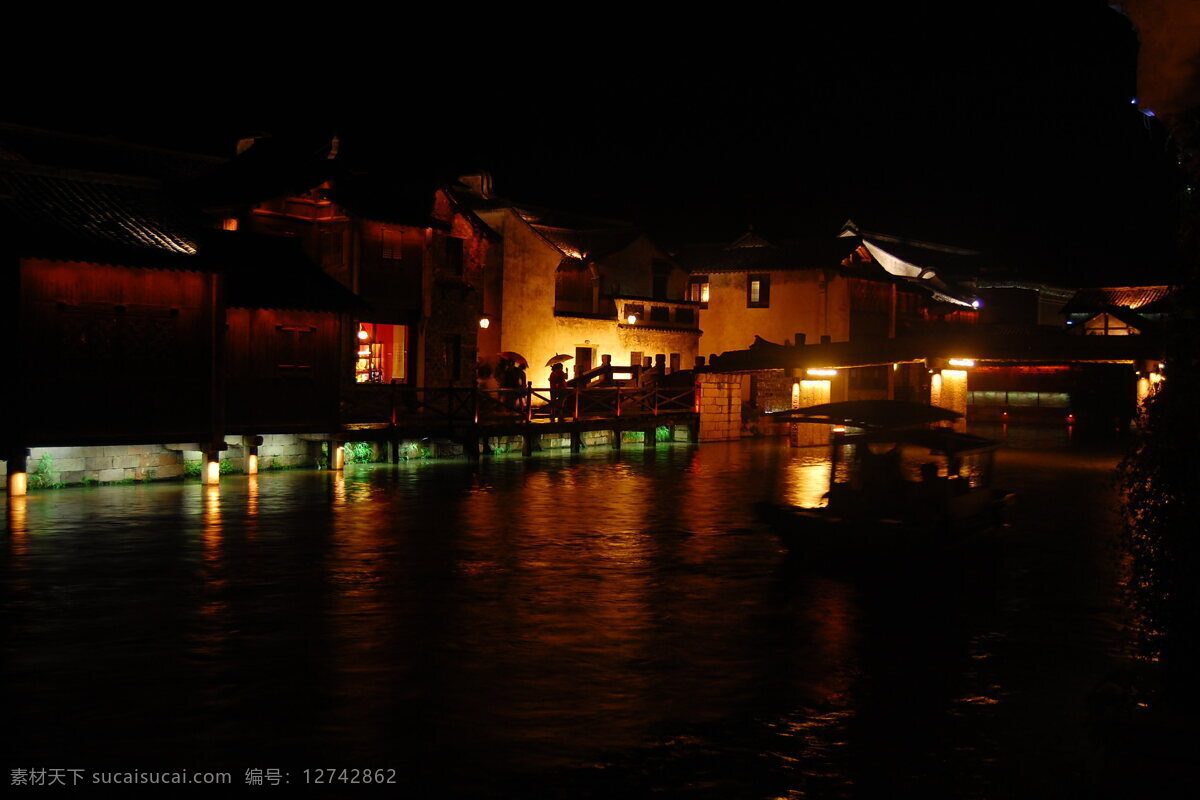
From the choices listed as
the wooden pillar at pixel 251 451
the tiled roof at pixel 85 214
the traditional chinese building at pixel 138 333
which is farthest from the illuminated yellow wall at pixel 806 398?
the tiled roof at pixel 85 214

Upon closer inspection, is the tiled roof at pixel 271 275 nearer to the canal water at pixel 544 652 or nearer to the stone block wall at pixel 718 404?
the canal water at pixel 544 652

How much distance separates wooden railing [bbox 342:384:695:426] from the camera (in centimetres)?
3203

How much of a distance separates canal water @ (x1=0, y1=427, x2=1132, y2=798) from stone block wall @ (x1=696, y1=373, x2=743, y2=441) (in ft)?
73.7

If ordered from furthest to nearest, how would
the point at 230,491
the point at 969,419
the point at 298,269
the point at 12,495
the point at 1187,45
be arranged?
the point at 969,419 < the point at 298,269 < the point at 230,491 < the point at 12,495 < the point at 1187,45

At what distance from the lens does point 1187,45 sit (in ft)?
18.1

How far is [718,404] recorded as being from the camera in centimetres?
4516

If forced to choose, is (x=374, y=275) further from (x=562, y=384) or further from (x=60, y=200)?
(x=60, y=200)

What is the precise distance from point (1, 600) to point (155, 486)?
38.8 feet

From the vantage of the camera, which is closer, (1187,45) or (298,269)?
(1187,45)

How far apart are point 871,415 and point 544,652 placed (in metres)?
8.76

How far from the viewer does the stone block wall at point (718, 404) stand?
44.9 m

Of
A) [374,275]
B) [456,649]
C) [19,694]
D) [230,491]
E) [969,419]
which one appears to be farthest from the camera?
[969,419]

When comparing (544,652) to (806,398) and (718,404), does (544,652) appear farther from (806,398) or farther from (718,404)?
(718,404)

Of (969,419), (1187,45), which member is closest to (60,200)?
(1187,45)
